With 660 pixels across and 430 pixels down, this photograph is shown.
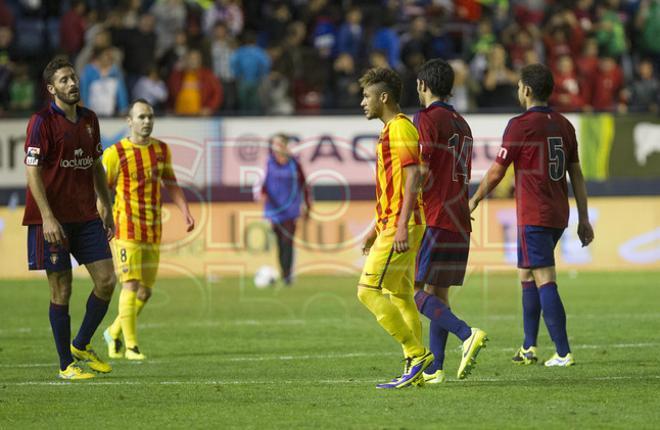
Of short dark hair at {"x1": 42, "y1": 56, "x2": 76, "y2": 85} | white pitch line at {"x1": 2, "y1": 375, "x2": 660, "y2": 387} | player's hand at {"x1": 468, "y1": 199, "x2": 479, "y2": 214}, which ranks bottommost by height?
white pitch line at {"x1": 2, "y1": 375, "x2": 660, "y2": 387}

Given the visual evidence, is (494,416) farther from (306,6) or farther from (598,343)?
(306,6)

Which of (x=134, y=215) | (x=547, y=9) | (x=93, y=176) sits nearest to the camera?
(x=93, y=176)

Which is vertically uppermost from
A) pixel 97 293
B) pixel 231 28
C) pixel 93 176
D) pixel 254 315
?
pixel 231 28

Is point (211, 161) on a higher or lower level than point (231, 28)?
lower

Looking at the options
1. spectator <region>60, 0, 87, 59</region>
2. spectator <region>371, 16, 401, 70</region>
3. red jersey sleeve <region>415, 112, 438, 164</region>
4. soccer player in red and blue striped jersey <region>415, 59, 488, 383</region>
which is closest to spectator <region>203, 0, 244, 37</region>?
spectator <region>60, 0, 87, 59</region>

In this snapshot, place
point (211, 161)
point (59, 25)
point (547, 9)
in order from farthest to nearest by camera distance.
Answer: point (547, 9) < point (59, 25) < point (211, 161)

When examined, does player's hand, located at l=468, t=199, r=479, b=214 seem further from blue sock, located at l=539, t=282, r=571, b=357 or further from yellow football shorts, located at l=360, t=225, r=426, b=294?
blue sock, located at l=539, t=282, r=571, b=357

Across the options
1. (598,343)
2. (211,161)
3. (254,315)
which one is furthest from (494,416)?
(211,161)

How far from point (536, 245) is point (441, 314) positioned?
1.49 m

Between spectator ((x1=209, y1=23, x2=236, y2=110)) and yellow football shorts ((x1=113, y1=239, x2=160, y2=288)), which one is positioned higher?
spectator ((x1=209, y1=23, x2=236, y2=110))

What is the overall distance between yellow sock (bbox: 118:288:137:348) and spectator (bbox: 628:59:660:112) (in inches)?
486

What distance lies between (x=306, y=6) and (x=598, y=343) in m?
12.3

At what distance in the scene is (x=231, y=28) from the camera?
22344 mm

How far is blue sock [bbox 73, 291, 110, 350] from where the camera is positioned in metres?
10.5
